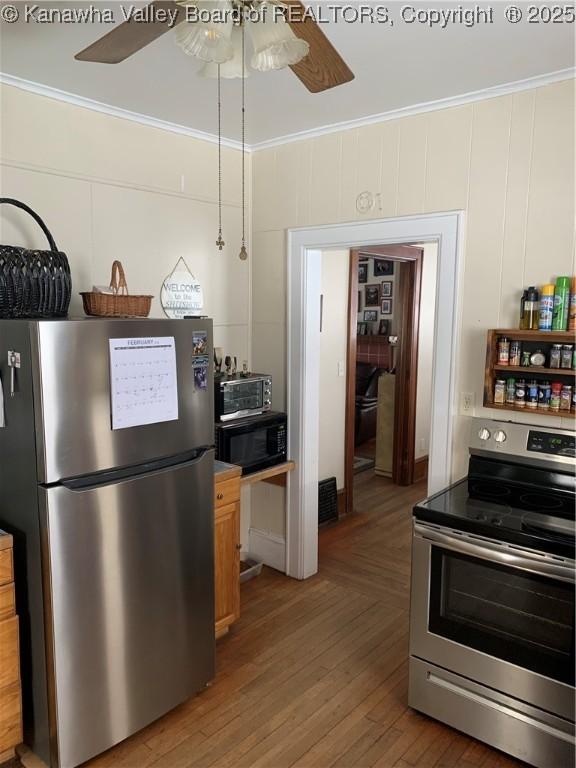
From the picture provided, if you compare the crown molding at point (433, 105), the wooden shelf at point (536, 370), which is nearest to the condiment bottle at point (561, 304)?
the wooden shelf at point (536, 370)

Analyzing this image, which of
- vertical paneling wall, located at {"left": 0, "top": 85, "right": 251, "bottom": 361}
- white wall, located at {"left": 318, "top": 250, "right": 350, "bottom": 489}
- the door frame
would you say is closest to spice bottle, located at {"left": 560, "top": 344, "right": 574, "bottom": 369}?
vertical paneling wall, located at {"left": 0, "top": 85, "right": 251, "bottom": 361}

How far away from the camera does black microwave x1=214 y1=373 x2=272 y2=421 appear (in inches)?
121

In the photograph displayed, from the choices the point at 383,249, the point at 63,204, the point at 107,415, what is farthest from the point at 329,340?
the point at 107,415

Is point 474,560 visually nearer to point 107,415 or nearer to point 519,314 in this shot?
point 519,314

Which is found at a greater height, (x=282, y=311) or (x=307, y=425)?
(x=282, y=311)

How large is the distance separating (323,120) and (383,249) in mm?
1699

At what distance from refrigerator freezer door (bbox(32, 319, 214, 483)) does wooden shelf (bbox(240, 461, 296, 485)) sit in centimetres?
97

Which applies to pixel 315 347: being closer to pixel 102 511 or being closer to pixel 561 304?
pixel 561 304

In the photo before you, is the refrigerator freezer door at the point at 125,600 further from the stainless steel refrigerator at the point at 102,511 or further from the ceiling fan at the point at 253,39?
the ceiling fan at the point at 253,39

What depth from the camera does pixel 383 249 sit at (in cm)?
457

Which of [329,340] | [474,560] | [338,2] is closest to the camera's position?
[338,2]

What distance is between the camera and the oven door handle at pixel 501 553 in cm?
198

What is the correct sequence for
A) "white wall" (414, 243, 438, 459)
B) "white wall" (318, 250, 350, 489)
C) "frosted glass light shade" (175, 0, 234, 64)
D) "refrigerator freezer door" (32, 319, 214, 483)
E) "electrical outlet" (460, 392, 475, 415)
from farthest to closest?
"white wall" (414, 243, 438, 459)
"white wall" (318, 250, 350, 489)
"electrical outlet" (460, 392, 475, 415)
"refrigerator freezer door" (32, 319, 214, 483)
"frosted glass light shade" (175, 0, 234, 64)

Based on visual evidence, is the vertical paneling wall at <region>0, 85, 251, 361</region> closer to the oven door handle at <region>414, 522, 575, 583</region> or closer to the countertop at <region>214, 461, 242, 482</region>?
the countertop at <region>214, 461, 242, 482</region>
